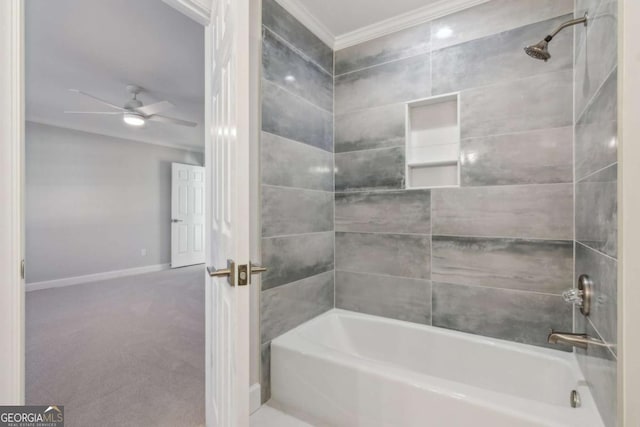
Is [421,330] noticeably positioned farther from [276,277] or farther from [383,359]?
[276,277]

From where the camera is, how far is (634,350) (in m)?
0.81

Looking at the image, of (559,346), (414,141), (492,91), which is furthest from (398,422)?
(492,91)

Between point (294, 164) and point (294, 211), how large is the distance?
12.7 inches

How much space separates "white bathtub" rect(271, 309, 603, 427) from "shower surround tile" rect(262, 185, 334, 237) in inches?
27.2

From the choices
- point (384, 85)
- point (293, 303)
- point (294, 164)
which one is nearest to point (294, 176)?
point (294, 164)

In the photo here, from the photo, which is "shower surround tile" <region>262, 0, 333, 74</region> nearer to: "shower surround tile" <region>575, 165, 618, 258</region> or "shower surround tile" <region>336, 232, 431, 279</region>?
"shower surround tile" <region>336, 232, 431, 279</region>

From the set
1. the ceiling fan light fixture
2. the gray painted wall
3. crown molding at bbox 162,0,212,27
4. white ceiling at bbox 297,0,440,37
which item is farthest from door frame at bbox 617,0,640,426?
the gray painted wall

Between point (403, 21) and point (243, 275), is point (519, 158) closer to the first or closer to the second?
point (403, 21)

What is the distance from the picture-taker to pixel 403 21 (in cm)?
208

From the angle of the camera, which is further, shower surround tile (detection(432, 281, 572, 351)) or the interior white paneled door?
shower surround tile (detection(432, 281, 572, 351))

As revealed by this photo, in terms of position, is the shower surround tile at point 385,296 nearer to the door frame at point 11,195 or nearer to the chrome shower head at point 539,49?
the chrome shower head at point 539,49

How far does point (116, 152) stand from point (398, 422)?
5628mm

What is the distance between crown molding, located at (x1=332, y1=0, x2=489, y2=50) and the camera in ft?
6.27

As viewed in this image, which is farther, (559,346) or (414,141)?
(414,141)
